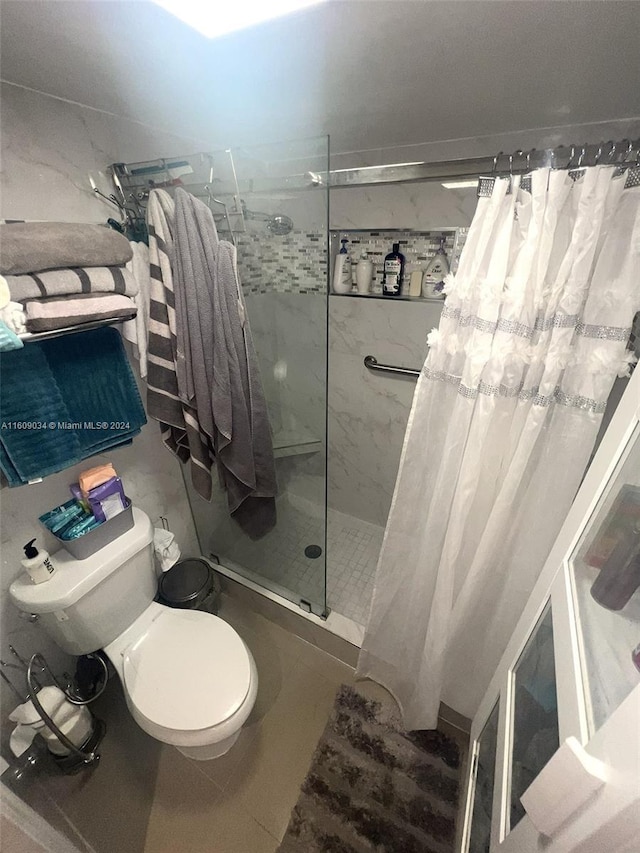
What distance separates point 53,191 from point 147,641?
5.09 ft

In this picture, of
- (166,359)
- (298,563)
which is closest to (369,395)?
(298,563)

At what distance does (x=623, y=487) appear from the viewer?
69cm

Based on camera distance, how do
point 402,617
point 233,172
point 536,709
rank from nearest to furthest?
point 536,709 < point 233,172 < point 402,617

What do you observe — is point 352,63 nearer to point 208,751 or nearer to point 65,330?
point 65,330

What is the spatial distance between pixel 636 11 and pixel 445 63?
0.34 meters

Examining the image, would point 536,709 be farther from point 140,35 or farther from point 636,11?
point 140,35

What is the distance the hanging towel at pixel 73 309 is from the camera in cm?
82

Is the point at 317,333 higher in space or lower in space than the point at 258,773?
higher

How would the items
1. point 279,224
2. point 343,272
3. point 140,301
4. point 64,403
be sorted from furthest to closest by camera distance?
1. point 343,272
2. point 279,224
3. point 140,301
4. point 64,403

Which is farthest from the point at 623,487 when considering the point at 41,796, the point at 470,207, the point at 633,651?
the point at 41,796

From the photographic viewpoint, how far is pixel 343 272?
5.74 feet

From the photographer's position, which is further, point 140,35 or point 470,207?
point 470,207

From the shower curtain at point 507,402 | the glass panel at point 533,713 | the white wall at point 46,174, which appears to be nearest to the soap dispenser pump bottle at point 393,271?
the shower curtain at point 507,402

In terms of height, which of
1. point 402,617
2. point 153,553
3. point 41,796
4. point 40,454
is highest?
point 40,454
